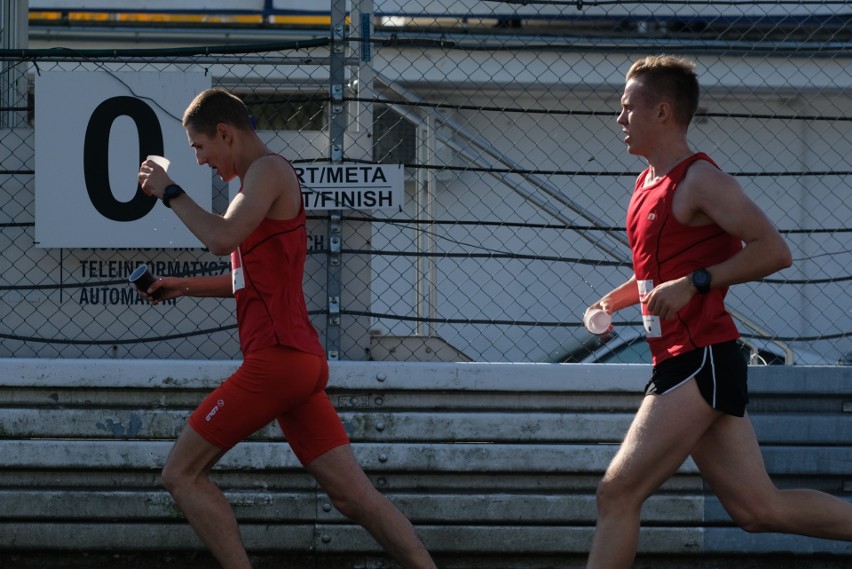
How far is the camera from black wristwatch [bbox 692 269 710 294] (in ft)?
14.2

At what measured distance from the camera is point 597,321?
481cm

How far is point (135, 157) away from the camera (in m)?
6.24

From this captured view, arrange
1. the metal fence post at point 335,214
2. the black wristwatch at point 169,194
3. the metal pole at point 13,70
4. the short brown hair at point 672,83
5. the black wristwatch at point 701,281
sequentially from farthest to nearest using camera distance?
the metal pole at point 13,70 < the metal fence post at point 335,214 < the black wristwatch at point 169,194 < the short brown hair at point 672,83 < the black wristwatch at point 701,281

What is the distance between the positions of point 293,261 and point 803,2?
316 centimetres

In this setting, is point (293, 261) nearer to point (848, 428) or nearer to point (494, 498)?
point (494, 498)

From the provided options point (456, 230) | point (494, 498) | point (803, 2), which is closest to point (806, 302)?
point (456, 230)

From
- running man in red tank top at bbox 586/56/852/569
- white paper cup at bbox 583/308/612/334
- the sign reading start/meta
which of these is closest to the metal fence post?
the sign reading start/meta

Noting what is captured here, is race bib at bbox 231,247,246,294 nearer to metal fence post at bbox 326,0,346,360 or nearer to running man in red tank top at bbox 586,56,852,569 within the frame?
metal fence post at bbox 326,0,346,360

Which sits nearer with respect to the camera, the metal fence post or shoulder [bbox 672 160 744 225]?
shoulder [bbox 672 160 744 225]

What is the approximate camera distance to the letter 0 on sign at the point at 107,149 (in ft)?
20.5

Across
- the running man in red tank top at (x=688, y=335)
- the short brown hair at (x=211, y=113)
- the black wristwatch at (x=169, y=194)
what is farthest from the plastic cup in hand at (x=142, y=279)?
the running man in red tank top at (x=688, y=335)

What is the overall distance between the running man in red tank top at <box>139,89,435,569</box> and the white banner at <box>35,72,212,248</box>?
122 centimetres

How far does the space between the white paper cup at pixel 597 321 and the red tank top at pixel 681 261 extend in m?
0.22

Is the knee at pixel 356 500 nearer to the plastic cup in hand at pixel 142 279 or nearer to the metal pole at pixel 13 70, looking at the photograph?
the plastic cup in hand at pixel 142 279
